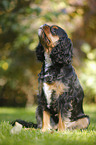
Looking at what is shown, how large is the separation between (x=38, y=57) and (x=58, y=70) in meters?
0.49

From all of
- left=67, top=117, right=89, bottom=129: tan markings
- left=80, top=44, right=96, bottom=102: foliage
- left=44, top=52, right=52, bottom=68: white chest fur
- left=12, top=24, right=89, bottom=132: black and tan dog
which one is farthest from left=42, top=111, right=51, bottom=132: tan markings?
left=80, top=44, right=96, bottom=102: foliage

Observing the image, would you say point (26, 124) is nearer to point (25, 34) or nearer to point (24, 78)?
point (25, 34)

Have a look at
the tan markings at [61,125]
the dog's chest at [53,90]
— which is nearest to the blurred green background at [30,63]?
the dog's chest at [53,90]

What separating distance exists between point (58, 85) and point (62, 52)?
53 cm

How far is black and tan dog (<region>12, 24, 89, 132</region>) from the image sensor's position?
3244 mm

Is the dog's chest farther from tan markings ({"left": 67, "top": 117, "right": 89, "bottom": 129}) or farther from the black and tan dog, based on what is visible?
tan markings ({"left": 67, "top": 117, "right": 89, "bottom": 129})

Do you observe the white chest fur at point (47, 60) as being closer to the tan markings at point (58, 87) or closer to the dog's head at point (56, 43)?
the dog's head at point (56, 43)

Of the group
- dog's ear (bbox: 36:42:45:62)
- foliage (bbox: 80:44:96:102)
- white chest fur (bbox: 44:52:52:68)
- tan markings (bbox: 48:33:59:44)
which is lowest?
white chest fur (bbox: 44:52:52:68)

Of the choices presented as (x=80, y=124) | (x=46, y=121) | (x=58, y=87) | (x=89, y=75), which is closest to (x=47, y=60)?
(x=58, y=87)

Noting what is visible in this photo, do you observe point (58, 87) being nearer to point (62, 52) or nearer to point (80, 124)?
point (62, 52)

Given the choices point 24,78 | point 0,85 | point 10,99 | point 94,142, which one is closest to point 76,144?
point 94,142

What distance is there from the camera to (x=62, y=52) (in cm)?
328

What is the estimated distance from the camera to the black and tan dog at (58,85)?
10.6 ft

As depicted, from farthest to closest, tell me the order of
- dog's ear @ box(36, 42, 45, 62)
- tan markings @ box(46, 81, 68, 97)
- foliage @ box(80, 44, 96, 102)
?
foliage @ box(80, 44, 96, 102), dog's ear @ box(36, 42, 45, 62), tan markings @ box(46, 81, 68, 97)
